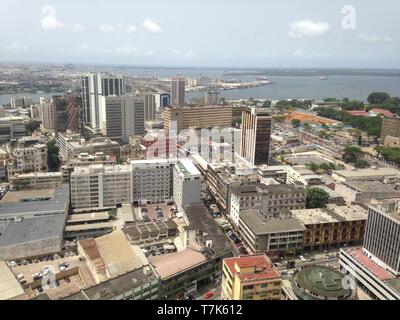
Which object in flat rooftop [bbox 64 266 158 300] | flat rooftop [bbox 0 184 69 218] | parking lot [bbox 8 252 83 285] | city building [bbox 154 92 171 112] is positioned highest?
city building [bbox 154 92 171 112]

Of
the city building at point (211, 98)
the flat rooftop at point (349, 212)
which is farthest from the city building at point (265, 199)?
the city building at point (211, 98)

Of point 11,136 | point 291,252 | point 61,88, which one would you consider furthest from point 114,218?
point 61,88

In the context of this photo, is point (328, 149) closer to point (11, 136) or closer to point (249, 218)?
point (249, 218)

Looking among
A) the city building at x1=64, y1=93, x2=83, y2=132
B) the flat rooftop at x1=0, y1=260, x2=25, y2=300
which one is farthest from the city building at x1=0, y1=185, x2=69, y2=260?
the city building at x1=64, y1=93, x2=83, y2=132

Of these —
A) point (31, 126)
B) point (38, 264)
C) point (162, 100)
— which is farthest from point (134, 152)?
point (162, 100)

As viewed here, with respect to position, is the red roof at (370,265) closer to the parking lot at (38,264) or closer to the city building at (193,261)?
the city building at (193,261)

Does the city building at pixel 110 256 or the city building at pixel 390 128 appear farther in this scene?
the city building at pixel 390 128

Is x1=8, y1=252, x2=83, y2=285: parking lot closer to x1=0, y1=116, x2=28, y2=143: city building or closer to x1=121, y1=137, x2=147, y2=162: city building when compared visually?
x1=121, y1=137, x2=147, y2=162: city building
